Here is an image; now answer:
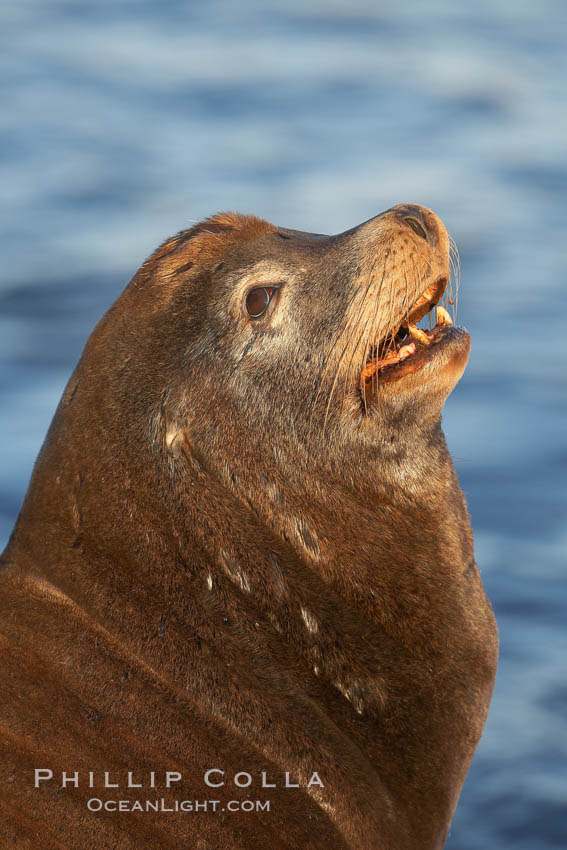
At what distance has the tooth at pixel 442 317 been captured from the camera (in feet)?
17.8

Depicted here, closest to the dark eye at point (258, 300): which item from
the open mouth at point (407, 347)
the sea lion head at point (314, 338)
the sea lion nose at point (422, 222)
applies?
the sea lion head at point (314, 338)

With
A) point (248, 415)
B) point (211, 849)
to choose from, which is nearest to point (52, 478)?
point (248, 415)

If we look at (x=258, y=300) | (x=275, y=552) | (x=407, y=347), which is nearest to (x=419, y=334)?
(x=407, y=347)

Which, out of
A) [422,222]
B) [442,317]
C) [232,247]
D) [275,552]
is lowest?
[275,552]

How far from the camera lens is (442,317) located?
545 cm

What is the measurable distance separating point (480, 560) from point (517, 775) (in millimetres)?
1945

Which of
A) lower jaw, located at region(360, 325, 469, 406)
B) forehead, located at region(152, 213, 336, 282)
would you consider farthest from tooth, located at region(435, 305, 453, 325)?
forehead, located at region(152, 213, 336, 282)

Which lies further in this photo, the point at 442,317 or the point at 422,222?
the point at 442,317

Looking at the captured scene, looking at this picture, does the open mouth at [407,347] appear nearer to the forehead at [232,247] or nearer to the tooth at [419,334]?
the tooth at [419,334]

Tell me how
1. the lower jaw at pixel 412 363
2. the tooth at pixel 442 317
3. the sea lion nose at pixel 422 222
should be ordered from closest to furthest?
the lower jaw at pixel 412 363 < the sea lion nose at pixel 422 222 < the tooth at pixel 442 317

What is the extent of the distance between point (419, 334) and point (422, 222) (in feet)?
1.22

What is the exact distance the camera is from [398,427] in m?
5.21

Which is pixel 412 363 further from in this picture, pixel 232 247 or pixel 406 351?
pixel 232 247

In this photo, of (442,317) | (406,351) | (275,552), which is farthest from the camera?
(442,317)
